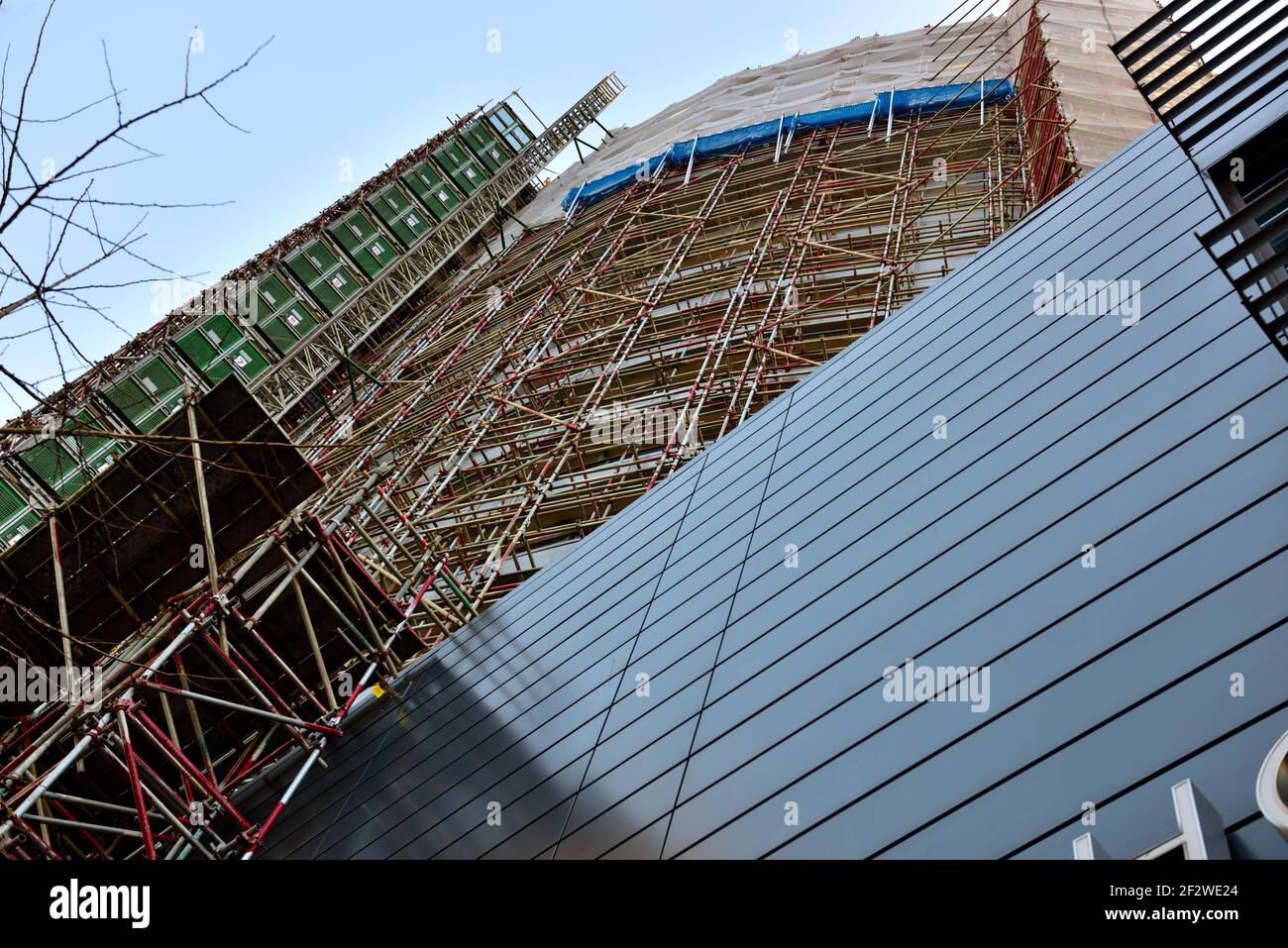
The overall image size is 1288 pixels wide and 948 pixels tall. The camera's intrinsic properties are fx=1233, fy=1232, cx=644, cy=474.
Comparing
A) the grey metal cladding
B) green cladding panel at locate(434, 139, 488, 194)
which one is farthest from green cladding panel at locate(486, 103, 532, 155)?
the grey metal cladding

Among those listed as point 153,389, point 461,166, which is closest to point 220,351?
point 153,389

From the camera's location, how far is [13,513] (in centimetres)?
2338

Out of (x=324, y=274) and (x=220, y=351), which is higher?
(x=324, y=274)

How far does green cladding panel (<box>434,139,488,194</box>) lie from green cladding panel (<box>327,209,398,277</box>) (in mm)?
5376

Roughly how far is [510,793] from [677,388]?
12.0 meters

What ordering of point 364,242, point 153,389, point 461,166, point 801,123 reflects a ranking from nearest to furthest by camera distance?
point 153,389, point 801,123, point 364,242, point 461,166

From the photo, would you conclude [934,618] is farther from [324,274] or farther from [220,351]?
[324,274]

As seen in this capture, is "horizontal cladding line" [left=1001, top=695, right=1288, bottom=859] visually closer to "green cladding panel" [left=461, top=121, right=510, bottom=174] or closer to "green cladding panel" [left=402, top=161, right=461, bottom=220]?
"green cladding panel" [left=402, top=161, right=461, bottom=220]

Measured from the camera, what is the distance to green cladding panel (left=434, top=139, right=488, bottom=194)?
41469 millimetres

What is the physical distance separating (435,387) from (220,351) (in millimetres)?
6241

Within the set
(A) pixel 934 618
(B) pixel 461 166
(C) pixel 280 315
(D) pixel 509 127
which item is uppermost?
(D) pixel 509 127

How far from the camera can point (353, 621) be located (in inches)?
503

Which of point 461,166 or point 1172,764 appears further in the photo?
point 461,166
